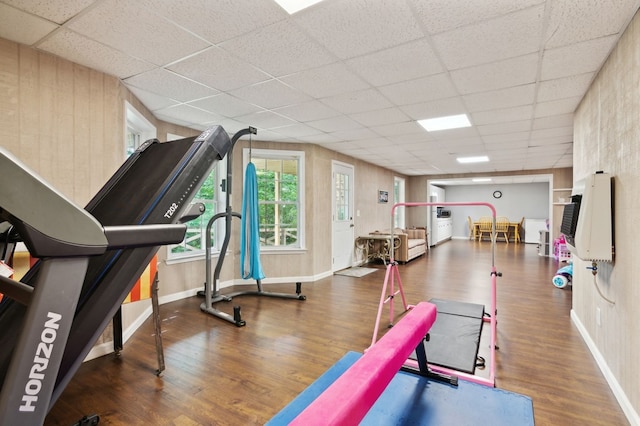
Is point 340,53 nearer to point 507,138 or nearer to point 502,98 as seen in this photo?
point 502,98

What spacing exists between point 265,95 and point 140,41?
1219 mm

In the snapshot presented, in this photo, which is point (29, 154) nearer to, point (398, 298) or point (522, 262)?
point (398, 298)

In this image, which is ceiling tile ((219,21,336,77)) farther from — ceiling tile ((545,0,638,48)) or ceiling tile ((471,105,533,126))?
ceiling tile ((471,105,533,126))

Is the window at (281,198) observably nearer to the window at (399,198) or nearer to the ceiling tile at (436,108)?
the ceiling tile at (436,108)

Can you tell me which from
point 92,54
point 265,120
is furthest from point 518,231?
point 92,54

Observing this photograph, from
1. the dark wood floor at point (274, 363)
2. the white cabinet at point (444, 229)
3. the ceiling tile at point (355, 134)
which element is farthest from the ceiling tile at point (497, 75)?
the white cabinet at point (444, 229)

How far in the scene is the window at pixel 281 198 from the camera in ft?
17.6

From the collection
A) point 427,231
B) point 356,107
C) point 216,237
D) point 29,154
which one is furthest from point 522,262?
point 29,154

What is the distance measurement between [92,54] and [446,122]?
3748mm

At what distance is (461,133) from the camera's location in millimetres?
4676

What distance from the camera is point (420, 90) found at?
301cm

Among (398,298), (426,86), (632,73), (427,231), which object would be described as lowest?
(398,298)

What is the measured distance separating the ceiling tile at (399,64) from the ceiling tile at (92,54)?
5.55 feet

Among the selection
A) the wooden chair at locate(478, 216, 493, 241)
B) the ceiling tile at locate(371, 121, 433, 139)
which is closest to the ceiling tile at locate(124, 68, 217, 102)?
the ceiling tile at locate(371, 121, 433, 139)
